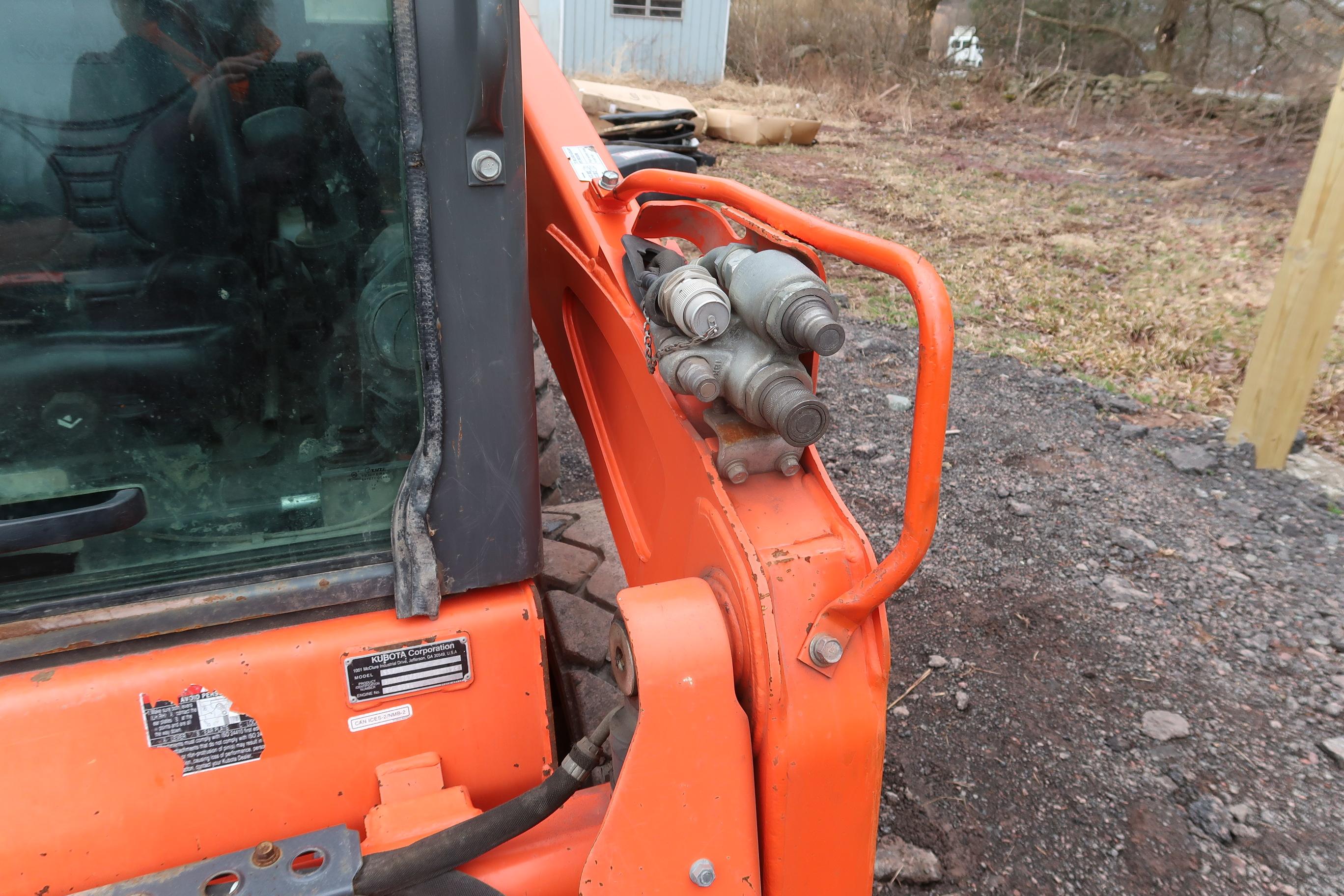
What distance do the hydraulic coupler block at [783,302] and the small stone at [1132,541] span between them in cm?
235

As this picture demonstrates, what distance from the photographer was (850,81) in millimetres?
13891

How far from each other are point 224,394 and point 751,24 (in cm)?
1664

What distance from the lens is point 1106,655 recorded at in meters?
2.44

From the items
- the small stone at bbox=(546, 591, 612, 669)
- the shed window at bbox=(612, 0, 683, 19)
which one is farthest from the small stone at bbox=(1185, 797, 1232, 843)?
the shed window at bbox=(612, 0, 683, 19)

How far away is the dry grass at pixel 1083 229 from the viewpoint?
438cm

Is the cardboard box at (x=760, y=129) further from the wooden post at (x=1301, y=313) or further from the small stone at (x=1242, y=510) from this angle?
the small stone at (x=1242, y=510)

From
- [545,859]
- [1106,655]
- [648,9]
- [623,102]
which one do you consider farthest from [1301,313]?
[648,9]

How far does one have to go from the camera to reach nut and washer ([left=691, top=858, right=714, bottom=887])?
102 cm

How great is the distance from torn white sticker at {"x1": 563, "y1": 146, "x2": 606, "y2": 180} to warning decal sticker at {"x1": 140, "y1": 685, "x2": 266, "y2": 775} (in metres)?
1.09

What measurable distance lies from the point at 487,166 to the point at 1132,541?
2.70 metres

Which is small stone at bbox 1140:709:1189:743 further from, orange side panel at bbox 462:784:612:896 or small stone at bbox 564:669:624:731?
orange side panel at bbox 462:784:612:896

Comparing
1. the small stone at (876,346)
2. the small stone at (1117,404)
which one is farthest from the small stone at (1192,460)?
the small stone at (876,346)

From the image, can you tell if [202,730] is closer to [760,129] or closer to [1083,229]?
[1083,229]

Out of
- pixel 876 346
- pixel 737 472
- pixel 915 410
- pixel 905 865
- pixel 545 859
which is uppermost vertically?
pixel 915 410
